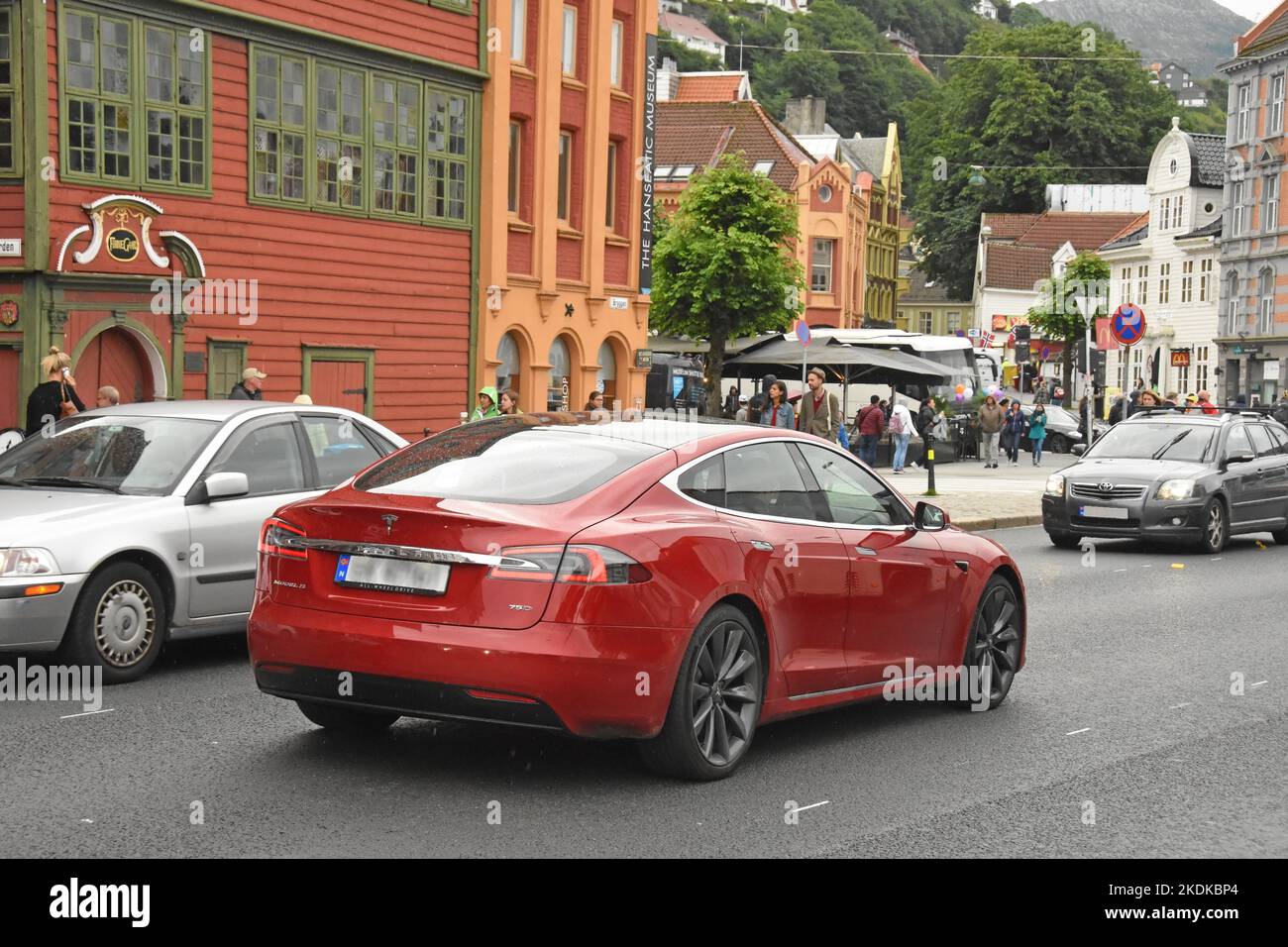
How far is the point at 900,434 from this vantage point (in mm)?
38062

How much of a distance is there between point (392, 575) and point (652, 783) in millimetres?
1351

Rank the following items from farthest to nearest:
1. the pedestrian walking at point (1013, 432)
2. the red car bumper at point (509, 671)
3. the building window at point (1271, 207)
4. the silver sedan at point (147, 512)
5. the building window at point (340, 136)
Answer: the building window at point (1271, 207)
the pedestrian walking at point (1013, 432)
the building window at point (340, 136)
the silver sedan at point (147, 512)
the red car bumper at point (509, 671)

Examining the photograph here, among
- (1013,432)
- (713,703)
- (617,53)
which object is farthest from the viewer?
Answer: (1013,432)

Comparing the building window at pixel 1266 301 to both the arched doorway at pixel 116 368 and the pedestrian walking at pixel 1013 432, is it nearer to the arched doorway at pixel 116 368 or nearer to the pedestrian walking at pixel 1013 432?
the pedestrian walking at pixel 1013 432

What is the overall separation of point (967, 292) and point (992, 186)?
1115cm

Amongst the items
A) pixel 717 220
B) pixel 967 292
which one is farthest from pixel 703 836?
pixel 967 292

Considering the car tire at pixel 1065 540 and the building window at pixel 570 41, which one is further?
the building window at pixel 570 41

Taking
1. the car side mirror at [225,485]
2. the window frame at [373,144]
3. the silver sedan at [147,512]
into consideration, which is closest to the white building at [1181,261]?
the window frame at [373,144]

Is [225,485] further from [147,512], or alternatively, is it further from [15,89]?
[15,89]

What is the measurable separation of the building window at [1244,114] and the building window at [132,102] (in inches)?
2186

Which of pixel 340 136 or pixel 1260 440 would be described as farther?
pixel 340 136

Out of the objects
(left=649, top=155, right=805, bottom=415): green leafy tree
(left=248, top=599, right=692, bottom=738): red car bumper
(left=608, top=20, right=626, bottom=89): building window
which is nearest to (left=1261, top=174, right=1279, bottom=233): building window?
(left=649, top=155, right=805, bottom=415): green leafy tree

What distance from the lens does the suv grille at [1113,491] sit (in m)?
19.9

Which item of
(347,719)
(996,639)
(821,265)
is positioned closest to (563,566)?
(347,719)
